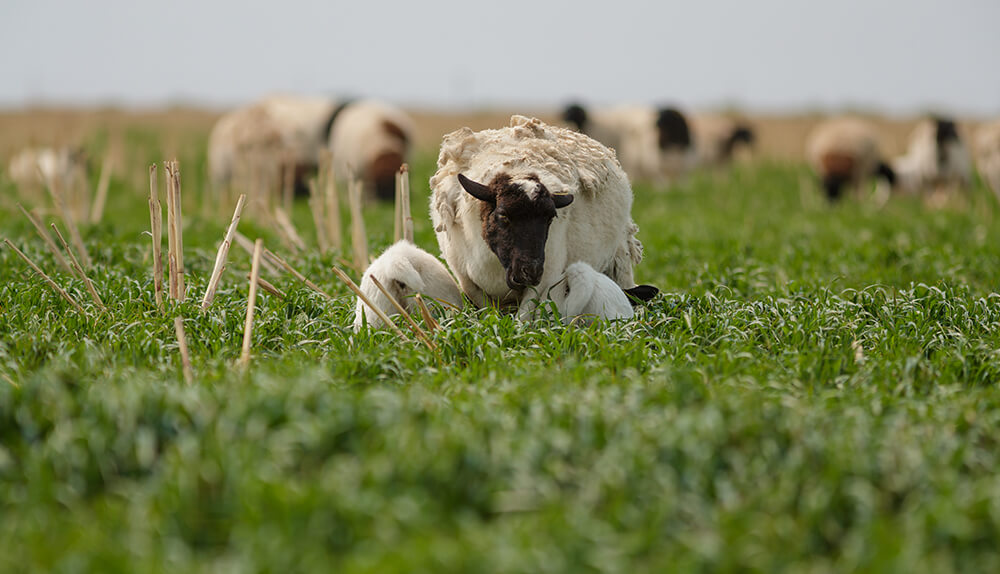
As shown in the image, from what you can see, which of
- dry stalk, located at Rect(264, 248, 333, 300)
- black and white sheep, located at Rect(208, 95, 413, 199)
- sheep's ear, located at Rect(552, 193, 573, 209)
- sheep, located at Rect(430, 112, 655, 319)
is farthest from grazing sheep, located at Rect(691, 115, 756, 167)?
sheep's ear, located at Rect(552, 193, 573, 209)

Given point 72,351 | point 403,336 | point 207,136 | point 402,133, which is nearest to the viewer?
point 72,351

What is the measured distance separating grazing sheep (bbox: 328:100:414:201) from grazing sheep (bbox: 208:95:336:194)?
0.62m

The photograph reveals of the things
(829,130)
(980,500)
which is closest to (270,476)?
(980,500)

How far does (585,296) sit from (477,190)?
0.94 metres

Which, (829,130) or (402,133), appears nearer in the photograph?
(402,133)

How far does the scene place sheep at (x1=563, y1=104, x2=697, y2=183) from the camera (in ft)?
74.5

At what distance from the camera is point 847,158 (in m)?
20.4

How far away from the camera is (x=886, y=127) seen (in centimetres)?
3981

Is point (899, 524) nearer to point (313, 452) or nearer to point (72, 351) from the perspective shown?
point (313, 452)

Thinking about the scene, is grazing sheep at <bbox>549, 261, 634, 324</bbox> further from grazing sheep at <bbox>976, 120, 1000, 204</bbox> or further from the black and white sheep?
grazing sheep at <bbox>976, 120, 1000, 204</bbox>

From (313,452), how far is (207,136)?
101 feet

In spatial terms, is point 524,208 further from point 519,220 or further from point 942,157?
point 942,157

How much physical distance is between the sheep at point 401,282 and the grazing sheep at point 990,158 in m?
16.4

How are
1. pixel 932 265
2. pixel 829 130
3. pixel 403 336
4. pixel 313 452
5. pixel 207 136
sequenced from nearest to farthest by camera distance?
pixel 313 452 < pixel 403 336 < pixel 932 265 < pixel 829 130 < pixel 207 136
